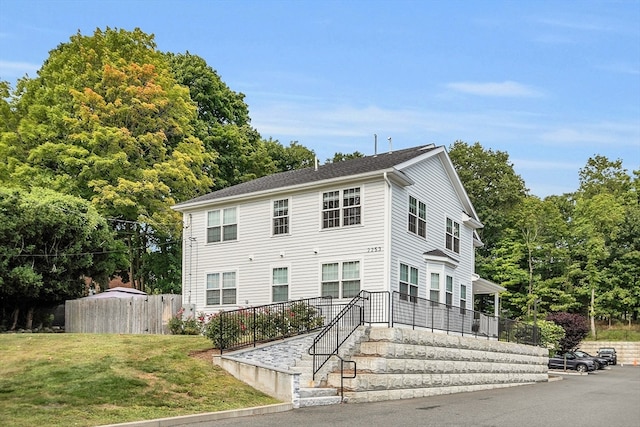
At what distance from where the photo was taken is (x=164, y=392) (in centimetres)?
1520

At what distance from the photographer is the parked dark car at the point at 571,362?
4175 cm

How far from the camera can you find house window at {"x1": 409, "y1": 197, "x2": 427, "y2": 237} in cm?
2670

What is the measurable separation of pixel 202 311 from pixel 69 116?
49.2ft

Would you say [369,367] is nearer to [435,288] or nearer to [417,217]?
[417,217]

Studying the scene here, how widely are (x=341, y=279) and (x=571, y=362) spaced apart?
23.5m

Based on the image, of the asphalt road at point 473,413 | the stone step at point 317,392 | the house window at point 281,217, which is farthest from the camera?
the house window at point 281,217

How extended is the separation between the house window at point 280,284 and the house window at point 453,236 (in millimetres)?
8001

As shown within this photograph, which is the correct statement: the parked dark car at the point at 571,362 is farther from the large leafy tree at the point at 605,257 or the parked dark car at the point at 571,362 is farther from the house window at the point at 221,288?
the house window at the point at 221,288

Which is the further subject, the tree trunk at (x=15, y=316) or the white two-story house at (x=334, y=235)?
the tree trunk at (x=15, y=316)

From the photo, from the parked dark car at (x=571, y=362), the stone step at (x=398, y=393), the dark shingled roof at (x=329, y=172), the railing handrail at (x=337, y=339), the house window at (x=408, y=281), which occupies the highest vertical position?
the dark shingled roof at (x=329, y=172)

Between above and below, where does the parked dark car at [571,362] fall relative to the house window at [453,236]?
below

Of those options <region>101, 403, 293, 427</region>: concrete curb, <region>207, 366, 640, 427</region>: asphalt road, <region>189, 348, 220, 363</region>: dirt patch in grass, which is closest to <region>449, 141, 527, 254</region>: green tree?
<region>207, 366, 640, 427</region>: asphalt road

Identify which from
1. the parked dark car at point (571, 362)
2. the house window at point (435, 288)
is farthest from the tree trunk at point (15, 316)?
the parked dark car at point (571, 362)

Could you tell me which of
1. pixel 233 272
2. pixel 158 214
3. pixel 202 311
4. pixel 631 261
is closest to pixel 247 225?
pixel 233 272
